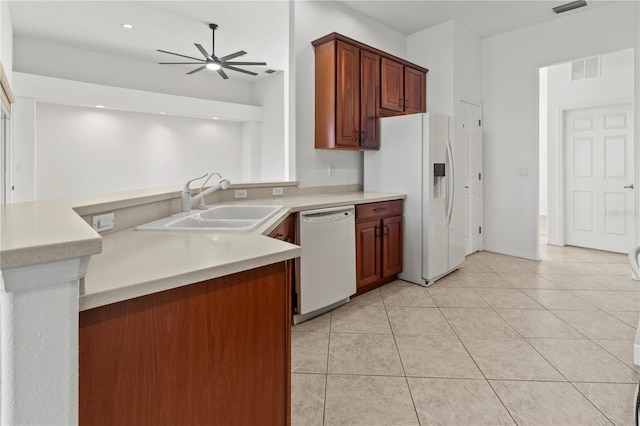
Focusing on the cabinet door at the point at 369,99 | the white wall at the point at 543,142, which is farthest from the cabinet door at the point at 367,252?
the white wall at the point at 543,142

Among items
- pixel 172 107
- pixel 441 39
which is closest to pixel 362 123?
pixel 441 39

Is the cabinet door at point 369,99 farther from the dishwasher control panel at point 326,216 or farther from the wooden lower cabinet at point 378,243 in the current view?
the dishwasher control panel at point 326,216

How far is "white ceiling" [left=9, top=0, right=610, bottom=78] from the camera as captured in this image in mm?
3939

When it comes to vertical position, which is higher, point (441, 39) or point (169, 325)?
point (441, 39)

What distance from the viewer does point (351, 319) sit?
264cm

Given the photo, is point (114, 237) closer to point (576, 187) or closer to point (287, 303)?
point (287, 303)

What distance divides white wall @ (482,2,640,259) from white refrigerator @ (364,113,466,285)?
1.31 m

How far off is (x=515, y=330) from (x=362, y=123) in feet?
7.45

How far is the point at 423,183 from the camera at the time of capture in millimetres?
3346

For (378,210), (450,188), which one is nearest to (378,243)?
(378,210)

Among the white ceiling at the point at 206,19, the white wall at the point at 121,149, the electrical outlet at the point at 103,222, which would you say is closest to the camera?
the electrical outlet at the point at 103,222

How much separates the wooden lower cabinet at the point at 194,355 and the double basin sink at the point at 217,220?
48cm

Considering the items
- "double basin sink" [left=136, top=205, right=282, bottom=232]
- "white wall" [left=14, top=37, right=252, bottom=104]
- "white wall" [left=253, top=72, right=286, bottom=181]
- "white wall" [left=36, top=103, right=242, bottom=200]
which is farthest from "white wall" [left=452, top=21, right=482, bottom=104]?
"white wall" [left=36, top=103, right=242, bottom=200]

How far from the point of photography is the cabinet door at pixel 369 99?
3539 millimetres
